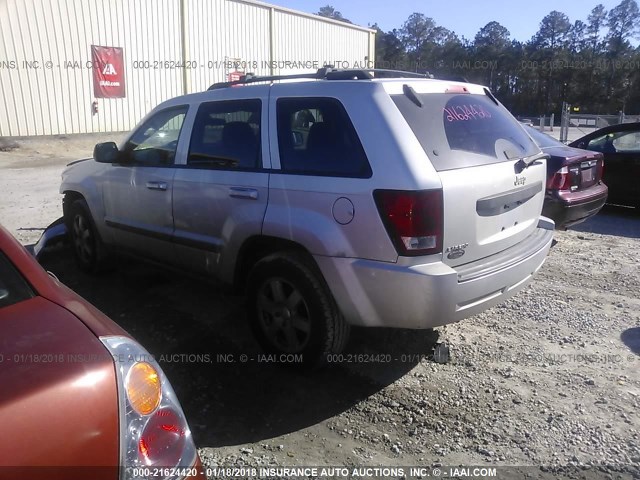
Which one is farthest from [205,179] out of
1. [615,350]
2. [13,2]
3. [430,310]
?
[13,2]

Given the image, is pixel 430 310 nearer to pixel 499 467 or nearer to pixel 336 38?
pixel 499 467

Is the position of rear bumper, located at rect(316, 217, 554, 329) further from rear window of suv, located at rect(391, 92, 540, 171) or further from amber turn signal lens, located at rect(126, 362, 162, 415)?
amber turn signal lens, located at rect(126, 362, 162, 415)

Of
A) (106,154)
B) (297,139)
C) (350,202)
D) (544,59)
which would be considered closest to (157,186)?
(106,154)

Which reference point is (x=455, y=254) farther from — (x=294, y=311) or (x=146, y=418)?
(x=146, y=418)

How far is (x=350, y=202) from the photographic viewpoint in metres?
3.14

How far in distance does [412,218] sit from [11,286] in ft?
6.33

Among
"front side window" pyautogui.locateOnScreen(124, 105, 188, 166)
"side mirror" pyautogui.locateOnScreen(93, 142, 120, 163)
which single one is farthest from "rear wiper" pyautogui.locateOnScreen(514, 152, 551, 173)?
"side mirror" pyautogui.locateOnScreen(93, 142, 120, 163)

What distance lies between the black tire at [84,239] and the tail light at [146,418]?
3.97 m

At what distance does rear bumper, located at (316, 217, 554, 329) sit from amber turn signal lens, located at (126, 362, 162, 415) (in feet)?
5.29

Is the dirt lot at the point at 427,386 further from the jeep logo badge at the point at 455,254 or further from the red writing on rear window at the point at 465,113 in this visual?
the red writing on rear window at the point at 465,113

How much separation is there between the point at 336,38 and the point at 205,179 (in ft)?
85.2

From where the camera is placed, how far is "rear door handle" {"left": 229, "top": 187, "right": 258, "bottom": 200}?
12.0 ft

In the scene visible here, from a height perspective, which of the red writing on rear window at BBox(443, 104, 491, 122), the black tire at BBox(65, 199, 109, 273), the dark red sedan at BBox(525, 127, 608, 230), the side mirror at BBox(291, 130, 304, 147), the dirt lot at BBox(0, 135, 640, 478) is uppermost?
the red writing on rear window at BBox(443, 104, 491, 122)

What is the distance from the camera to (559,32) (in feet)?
255
